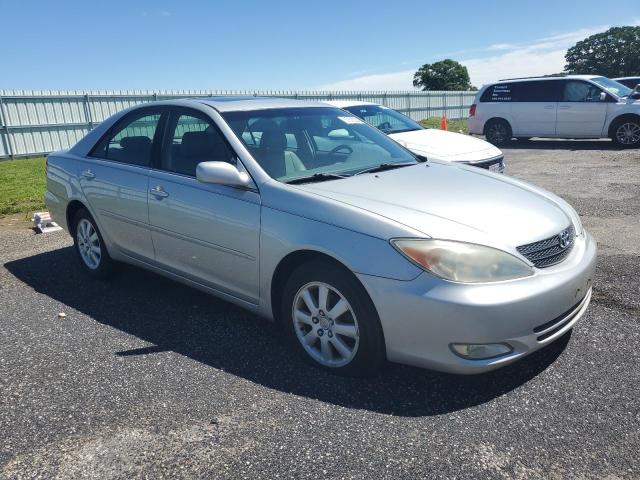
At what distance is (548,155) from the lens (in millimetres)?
13344

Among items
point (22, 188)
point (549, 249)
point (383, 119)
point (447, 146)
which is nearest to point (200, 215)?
point (549, 249)

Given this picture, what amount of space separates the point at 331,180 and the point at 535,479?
81.4 inches

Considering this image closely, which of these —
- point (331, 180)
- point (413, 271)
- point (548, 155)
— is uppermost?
point (331, 180)

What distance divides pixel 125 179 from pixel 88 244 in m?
1.05

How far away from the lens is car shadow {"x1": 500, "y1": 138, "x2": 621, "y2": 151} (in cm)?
1439

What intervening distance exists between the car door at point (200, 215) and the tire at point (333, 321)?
0.36m

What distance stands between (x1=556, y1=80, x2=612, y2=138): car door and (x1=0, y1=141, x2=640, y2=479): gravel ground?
1100cm

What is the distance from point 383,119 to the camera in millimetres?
9406

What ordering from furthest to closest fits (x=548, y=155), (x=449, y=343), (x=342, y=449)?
(x=548, y=155) → (x=449, y=343) → (x=342, y=449)

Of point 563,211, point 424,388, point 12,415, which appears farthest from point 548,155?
point 12,415

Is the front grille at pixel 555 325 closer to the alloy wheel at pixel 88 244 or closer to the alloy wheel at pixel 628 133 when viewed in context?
the alloy wheel at pixel 88 244

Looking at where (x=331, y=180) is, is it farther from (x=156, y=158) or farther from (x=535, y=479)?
(x=535, y=479)

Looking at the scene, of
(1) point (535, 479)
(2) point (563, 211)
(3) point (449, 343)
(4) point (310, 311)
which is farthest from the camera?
(2) point (563, 211)

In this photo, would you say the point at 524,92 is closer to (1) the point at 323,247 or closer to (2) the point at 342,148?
(2) the point at 342,148
